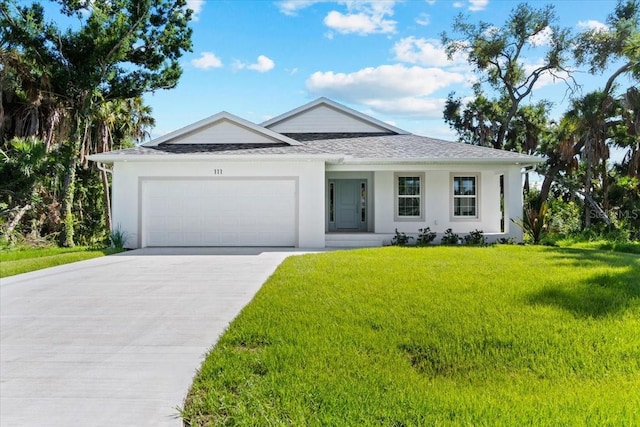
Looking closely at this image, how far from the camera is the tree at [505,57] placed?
2470 cm

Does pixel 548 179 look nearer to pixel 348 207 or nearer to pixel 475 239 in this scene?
pixel 475 239

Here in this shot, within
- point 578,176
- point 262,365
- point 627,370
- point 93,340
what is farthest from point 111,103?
point 578,176

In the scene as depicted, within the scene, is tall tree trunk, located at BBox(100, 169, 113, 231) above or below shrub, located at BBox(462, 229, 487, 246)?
above

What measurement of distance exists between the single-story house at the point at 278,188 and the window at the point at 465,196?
4 centimetres

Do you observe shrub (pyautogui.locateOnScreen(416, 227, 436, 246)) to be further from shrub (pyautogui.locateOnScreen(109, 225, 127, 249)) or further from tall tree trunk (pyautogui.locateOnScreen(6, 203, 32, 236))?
tall tree trunk (pyautogui.locateOnScreen(6, 203, 32, 236))

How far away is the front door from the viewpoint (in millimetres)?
16781

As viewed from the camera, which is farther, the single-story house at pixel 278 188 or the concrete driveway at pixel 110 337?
the single-story house at pixel 278 188

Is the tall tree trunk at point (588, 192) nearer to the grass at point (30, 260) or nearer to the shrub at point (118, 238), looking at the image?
the shrub at point (118, 238)

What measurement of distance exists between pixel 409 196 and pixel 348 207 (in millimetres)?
2504

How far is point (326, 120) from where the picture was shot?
18984 millimetres

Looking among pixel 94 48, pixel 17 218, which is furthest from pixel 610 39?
pixel 17 218

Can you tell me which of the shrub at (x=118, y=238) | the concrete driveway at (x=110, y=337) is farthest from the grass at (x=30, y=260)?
the concrete driveway at (x=110, y=337)

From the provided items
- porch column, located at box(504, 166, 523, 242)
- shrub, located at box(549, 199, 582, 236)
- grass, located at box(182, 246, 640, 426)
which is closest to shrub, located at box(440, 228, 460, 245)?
porch column, located at box(504, 166, 523, 242)

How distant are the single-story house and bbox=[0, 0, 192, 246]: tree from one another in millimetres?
5287
